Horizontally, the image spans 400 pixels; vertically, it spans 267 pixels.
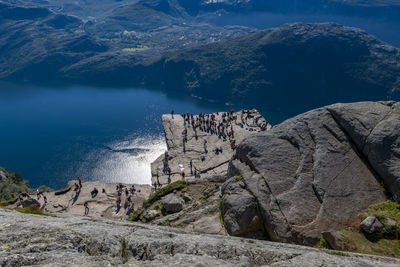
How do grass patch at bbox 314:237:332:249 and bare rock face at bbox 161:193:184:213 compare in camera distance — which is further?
bare rock face at bbox 161:193:184:213

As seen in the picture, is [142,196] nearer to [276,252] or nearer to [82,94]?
[276,252]

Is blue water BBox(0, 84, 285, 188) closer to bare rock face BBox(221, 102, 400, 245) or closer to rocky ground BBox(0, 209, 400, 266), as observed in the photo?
bare rock face BBox(221, 102, 400, 245)

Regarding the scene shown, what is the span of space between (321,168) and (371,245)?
5274 millimetres

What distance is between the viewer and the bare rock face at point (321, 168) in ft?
44.7

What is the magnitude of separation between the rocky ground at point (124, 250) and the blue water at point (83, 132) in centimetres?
6637

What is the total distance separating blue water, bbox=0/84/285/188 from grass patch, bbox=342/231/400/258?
65552 mm

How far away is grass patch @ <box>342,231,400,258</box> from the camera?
34.9ft

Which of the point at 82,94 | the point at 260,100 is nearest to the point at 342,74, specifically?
the point at 260,100

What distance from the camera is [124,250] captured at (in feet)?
24.9

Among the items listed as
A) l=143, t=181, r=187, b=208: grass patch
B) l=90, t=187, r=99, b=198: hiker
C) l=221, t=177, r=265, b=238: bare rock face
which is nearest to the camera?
l=221, t=177, r=265, b=238: bare rock face

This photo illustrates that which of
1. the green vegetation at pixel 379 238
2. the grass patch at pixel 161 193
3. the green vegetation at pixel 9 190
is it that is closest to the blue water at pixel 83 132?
the green vegetation at pixel 9 190

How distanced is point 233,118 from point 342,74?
183801 millimetres

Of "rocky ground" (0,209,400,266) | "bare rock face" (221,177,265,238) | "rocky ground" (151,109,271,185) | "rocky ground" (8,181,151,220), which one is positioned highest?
"rocky ground" (0,209,400,266)

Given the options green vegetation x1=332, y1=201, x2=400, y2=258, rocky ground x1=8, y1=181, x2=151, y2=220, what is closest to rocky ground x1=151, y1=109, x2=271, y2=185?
rocky ground x1=8, y1=181, x2=151, y2=220
